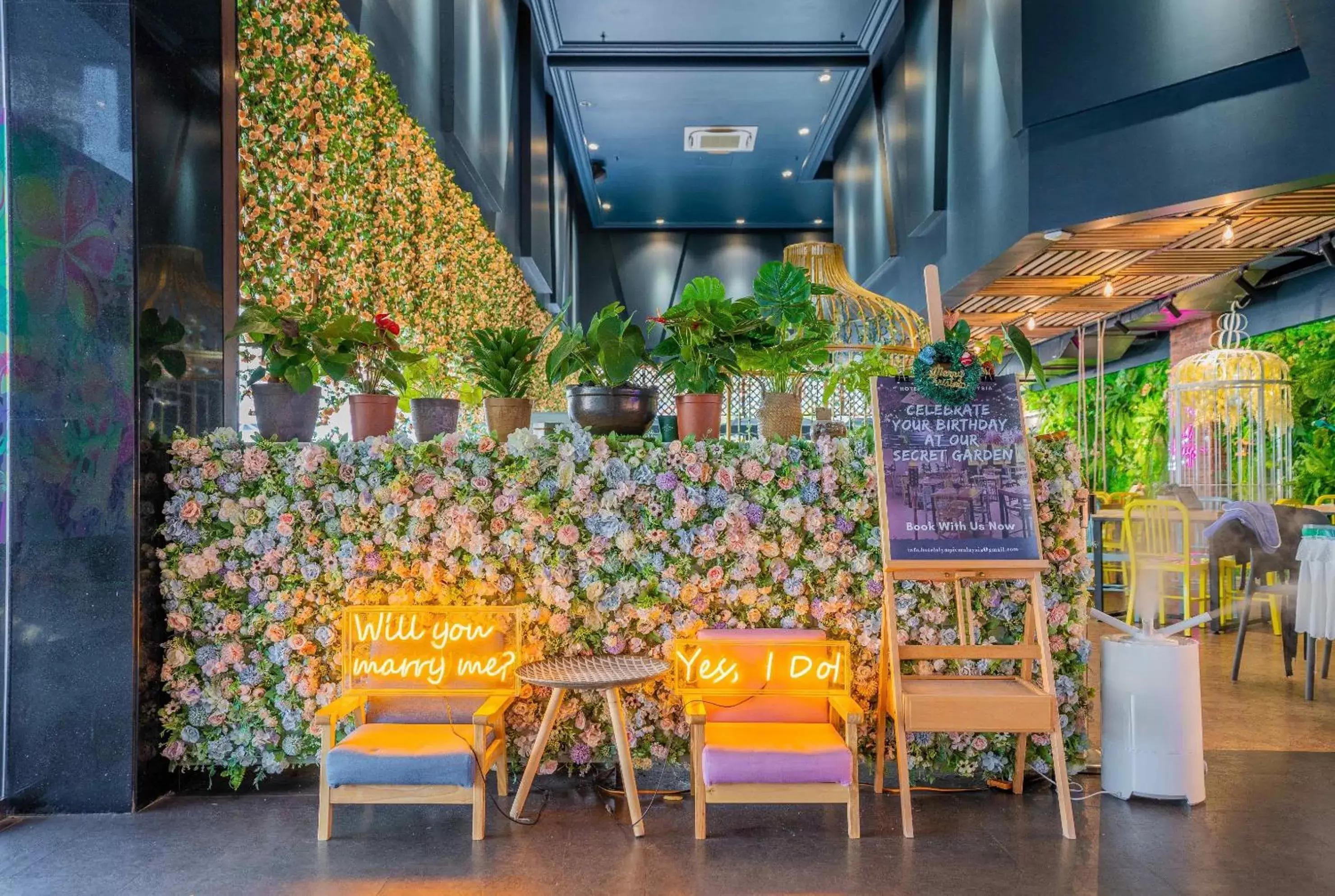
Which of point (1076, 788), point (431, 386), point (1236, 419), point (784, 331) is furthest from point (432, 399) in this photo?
point (1236, 419)

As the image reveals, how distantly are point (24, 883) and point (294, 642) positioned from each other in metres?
1.03

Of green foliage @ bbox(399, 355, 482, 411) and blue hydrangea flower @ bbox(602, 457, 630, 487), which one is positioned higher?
green foliage @ bbox(399, 355, 482, 411)

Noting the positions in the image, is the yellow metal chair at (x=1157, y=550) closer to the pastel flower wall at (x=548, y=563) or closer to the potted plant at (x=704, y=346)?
the pastel flower wall at (x=548, y=563)

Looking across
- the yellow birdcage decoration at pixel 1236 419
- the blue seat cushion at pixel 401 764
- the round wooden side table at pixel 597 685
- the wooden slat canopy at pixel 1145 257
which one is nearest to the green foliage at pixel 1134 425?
the yellow birdcage decoration at pixel 1236 419

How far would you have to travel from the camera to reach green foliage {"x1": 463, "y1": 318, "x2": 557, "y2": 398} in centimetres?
354

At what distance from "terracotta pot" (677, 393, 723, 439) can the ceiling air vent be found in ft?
25.8

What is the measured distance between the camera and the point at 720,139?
1081 centimetres

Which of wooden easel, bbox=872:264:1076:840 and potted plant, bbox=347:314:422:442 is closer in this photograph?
wooden easel, bbox=872:264:1076:840

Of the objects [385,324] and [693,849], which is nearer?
[693,849]

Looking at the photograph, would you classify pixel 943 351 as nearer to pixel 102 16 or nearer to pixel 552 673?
pixel 552 673

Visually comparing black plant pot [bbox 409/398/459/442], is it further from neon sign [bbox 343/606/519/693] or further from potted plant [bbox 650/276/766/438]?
potted plant [bbox 650/276/766/438]

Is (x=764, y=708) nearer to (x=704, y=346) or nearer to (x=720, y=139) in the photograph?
(x=704, y=346)

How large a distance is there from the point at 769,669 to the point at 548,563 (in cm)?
91

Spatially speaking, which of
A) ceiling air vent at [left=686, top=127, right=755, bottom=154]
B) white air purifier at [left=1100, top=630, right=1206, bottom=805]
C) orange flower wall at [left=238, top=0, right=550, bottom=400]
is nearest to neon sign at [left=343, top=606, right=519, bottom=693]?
orange flower wall at [left=238, top=0, right=550, bottom=400]
